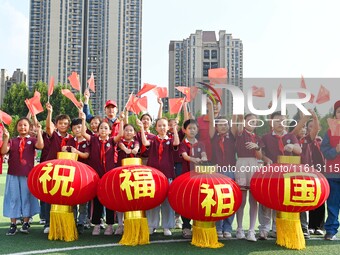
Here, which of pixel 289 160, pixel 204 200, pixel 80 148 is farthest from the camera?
pixel 80 148

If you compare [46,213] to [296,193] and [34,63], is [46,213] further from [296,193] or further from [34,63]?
[34,63]

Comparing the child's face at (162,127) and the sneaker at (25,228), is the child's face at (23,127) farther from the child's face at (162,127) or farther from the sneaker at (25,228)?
the child's face at (162,127)

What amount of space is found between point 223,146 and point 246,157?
33 cm

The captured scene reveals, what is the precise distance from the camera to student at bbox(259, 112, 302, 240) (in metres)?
5.17

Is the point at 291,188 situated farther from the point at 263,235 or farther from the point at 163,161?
the point at 163,161

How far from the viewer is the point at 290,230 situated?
469cm

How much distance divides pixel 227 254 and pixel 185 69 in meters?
43.5

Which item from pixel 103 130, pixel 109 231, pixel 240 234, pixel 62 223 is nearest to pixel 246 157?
→ pixel 240 234

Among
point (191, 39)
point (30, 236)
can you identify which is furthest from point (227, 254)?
point (191, 39)

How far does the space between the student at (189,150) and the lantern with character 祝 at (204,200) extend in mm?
475

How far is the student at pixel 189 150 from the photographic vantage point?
17.2 ft

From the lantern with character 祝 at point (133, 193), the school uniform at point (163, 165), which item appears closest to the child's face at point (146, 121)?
the school uniform at point (163, 165)

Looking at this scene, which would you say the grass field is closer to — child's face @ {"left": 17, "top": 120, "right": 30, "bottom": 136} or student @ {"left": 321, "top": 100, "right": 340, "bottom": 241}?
student @ {"left": 321, "top": 100, "right": 340, "bottom": 241}

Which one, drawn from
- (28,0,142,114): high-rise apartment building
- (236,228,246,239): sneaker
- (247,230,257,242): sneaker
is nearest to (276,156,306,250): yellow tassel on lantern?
(247,230,257,242): sneaker
